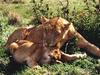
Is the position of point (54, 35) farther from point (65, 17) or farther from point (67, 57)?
point (65, 17)

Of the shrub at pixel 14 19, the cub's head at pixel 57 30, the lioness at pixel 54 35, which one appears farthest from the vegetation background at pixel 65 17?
the cub's head at pixel 57 30

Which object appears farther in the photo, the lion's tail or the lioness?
the lion's tail

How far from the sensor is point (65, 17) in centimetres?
1249

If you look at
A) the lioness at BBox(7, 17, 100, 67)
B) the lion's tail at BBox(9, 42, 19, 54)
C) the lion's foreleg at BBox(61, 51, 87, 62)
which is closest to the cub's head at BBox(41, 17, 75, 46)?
the lioness at BBox(7, 17, 100, 67)

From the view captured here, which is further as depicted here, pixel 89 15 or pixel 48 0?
pixel 48 0

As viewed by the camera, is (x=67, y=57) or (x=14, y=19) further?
(x=14, y=19)

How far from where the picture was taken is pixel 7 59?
35.8ft

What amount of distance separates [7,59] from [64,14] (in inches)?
98.2

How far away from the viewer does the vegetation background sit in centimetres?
1028

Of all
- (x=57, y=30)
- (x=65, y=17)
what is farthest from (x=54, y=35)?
(x=65, y=17)

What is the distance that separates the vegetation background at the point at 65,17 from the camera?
1028 centimetres

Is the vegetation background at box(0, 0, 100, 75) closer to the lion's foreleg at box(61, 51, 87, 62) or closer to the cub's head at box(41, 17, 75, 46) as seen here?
the lion's foreleg at box(61, 51, 87, 62)

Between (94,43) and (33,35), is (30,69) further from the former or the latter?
(94,43)

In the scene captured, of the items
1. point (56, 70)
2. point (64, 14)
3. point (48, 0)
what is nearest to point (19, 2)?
point (48, 0)
